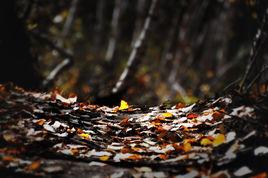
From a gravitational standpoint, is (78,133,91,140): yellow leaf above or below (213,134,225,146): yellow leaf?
above

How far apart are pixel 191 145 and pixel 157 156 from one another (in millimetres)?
403

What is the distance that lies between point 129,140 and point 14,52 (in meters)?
4.41

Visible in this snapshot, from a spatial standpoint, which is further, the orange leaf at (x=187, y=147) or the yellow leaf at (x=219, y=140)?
the orange leaf at (x=187, y=147)

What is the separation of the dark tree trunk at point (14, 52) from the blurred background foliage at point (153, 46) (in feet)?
4.89

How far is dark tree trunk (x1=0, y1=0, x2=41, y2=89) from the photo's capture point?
870cm

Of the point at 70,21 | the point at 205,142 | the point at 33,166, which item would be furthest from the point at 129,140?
the point at 70,21

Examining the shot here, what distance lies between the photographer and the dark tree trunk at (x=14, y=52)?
870 cm

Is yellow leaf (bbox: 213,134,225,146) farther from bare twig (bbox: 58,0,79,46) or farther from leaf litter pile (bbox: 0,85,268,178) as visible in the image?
bare twig (bbox: 58,0,79,46)

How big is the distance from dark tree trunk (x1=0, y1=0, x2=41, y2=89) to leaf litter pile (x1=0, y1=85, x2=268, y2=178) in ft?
9.82

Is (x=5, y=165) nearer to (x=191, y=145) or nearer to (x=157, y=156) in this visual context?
(x=157, y=156)

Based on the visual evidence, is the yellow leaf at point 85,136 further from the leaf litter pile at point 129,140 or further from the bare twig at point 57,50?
the bare twig at point 57,50

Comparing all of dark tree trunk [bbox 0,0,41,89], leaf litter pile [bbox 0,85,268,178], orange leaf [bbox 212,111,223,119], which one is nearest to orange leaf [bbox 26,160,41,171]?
leaf litter pile [bbox 0,85,268,178]

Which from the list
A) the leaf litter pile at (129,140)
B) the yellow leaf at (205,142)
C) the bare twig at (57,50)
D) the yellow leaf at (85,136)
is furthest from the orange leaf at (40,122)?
the bare twig at (57,50)

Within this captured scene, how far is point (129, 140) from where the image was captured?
17.3 ft
